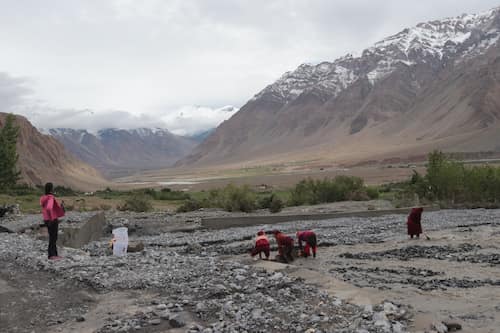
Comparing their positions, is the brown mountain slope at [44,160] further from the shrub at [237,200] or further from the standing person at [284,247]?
the standing person at [284,247]

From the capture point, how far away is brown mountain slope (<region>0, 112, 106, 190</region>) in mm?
100938

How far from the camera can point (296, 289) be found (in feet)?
35.2

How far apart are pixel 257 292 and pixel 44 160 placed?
113677mm

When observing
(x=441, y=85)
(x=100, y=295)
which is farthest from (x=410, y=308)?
(x=441, y=85)

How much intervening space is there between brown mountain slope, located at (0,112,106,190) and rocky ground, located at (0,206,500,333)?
8330 centimetres

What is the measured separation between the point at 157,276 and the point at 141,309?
247 centimetres

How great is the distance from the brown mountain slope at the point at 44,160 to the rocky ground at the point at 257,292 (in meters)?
83.3

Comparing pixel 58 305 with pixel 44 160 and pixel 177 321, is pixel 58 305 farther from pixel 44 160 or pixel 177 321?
pixel 44 160

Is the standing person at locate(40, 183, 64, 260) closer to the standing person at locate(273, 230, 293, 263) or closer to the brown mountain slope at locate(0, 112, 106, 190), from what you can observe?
the standing person at locate(273, 230, 293, 263)

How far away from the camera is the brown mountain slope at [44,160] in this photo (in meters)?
101

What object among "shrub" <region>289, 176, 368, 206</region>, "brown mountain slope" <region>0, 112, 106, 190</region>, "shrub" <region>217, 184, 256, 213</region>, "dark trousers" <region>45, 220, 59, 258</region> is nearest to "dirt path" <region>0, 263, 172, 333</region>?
"dark trousers" <region>45, 220, 59, 258</region>

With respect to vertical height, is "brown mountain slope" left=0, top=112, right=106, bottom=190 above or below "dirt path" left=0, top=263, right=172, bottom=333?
above

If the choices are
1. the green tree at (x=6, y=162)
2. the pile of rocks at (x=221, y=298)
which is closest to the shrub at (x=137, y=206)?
the green tree at (x=6, y=162)

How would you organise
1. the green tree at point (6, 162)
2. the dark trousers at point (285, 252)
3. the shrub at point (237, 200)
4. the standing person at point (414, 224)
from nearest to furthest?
the dark trousers at point (285, 252) → the standing person at point (414, 224) → the shrub at point (237, 200) → the green tree at point (6, 162)
